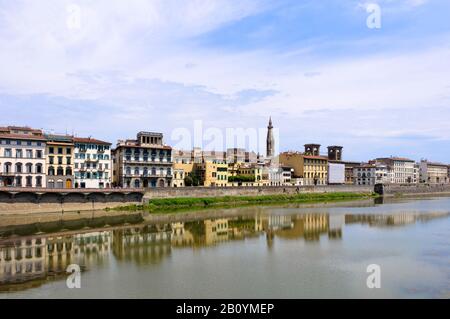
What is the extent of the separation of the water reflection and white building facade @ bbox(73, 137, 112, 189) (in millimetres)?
18952

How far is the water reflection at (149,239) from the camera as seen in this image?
82.4ft

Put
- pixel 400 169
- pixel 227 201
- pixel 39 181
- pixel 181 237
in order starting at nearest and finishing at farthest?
pixel 181 237, pixel 39 181, pixel 227 201, pixel 400 169

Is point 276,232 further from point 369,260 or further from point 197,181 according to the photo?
point 197,181

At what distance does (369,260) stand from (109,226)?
25398 mm

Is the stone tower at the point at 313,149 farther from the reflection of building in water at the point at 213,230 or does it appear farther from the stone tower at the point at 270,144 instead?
the reflection of building in water at the point at 213,230

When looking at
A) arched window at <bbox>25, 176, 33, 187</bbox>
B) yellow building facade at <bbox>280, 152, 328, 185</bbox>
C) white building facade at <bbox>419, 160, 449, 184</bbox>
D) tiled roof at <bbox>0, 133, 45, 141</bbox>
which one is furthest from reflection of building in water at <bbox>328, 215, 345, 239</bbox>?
white building facade at <bbox>419, 160, 449, 184</bbox>

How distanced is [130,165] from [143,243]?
32.7 meters

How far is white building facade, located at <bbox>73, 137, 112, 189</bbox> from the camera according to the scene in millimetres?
57750

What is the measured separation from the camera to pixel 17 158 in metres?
51.9

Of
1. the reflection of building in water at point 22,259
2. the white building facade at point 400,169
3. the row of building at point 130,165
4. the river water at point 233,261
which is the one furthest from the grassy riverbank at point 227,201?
the white building facade at point 400,169

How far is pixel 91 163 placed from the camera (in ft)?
193

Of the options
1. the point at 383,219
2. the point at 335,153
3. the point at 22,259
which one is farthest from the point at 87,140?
the point at 335,153

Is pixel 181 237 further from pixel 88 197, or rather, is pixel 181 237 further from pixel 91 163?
pixel 91 163
